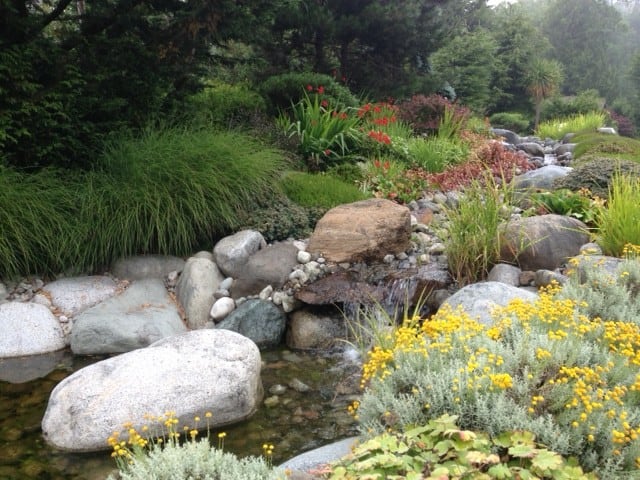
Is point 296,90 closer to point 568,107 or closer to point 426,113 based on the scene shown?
point 426,113

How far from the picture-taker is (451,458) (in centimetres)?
216

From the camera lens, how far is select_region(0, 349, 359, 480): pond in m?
3.27

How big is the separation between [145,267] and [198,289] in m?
0.72

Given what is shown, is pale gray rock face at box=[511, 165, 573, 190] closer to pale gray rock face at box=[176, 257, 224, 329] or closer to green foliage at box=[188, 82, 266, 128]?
green foliage at box=[188, 82, 266, 128]

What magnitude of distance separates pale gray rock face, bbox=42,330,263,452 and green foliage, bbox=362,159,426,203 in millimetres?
3984

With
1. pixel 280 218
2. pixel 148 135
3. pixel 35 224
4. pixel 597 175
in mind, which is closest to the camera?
pixel 35 224

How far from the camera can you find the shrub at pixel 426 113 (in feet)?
35.9

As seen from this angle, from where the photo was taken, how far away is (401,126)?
10.1 metres

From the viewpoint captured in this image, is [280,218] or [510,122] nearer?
[280,218]

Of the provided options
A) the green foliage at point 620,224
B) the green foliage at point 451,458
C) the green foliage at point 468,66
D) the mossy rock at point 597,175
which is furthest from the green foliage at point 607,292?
the green foliage at point 468,66

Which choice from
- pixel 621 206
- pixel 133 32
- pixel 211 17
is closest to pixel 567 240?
pixel 621 206

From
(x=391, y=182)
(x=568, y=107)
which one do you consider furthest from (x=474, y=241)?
(x=568, y=107)

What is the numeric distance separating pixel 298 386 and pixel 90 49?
15.7ft

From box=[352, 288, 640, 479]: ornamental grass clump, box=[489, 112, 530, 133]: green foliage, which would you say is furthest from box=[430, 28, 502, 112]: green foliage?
box=[352, 288, 640, 479]: ornamental grass clump
